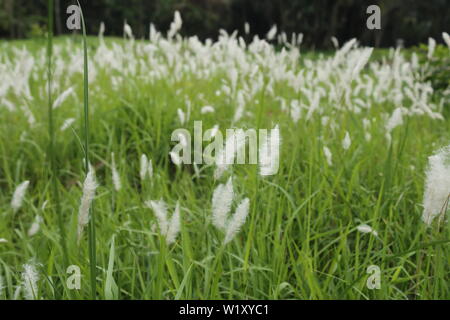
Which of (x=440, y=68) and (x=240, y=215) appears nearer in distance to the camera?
(x=240, y=215)

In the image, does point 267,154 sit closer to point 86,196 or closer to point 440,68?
point 86,196

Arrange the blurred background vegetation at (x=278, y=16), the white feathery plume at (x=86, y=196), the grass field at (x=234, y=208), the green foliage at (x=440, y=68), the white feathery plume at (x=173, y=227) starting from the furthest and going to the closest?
the blurred background vegetation at (x=278, y=16) → the green foliage at (x=440, y=68) → the grass field at (x=234, y=208) → the white feathery plume at (x=173, y=227) → the white feathery plume at (x=86, y=196)

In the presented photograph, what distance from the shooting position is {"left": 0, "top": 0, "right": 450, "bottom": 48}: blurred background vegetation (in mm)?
15188

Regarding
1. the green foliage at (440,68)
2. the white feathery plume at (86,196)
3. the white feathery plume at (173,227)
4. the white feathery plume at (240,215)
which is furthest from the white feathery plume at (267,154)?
the green foliage at (440,68)

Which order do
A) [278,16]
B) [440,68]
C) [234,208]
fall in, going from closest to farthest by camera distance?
[234,208]
[440,68]
[278,16]

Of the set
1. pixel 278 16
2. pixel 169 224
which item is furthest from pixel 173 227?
pixel 278 16

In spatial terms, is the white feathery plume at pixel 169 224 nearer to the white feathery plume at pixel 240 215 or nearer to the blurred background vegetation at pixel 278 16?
the white feathery plume at pixel 240 215

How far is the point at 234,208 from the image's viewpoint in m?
1.54

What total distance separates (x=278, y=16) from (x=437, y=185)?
16.4 metres

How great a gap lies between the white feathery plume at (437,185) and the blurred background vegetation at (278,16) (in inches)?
575

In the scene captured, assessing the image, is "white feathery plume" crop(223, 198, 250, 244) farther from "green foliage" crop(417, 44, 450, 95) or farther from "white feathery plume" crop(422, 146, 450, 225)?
"green foliage" crop(417, 44, 450, 95)

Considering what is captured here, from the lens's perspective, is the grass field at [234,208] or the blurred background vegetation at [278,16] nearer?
the grass field at [234,208]

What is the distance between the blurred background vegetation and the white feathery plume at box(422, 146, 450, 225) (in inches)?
575

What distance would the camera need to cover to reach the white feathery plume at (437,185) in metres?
0.80
